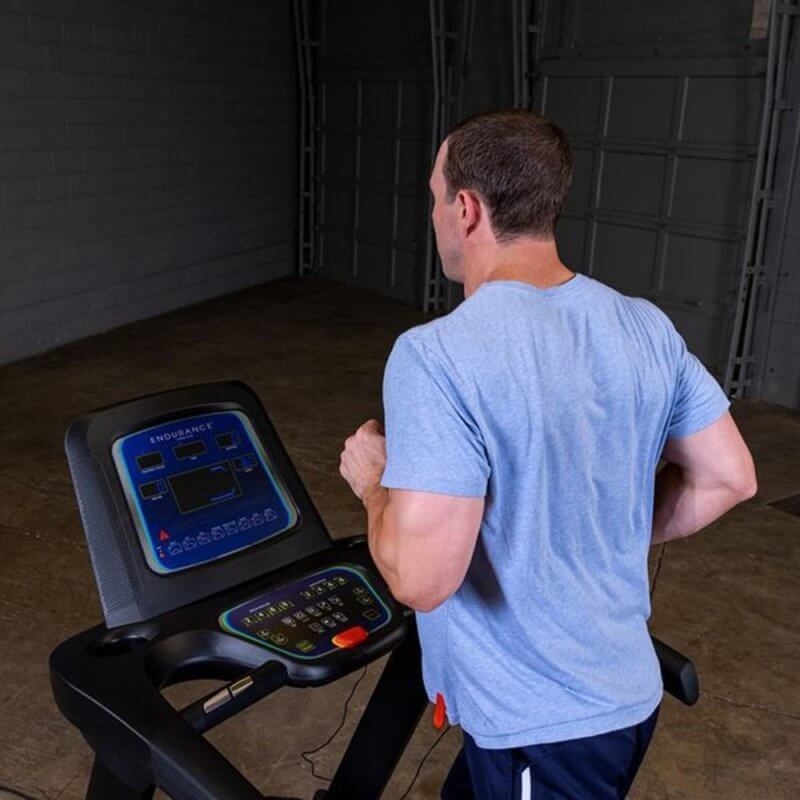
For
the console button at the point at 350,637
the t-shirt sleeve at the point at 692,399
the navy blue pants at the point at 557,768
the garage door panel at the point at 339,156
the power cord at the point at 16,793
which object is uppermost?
the t-shirt sleeve at the point at 692,399

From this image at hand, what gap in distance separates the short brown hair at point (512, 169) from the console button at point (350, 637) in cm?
63

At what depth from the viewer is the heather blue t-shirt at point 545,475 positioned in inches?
44.3

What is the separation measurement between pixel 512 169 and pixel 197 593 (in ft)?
2.56

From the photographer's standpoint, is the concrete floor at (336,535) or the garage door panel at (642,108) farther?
the garage door panel at (642,108)

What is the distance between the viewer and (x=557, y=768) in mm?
1308

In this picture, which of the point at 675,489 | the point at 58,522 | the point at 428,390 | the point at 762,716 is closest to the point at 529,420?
the point at 428,390

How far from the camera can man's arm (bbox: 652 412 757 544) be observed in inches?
55.3

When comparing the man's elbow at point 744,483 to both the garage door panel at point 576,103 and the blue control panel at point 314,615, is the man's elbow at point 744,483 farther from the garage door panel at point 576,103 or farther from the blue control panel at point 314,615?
A: the garage door panel at point 576,103

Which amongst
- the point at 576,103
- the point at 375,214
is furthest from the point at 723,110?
the point at 375,214

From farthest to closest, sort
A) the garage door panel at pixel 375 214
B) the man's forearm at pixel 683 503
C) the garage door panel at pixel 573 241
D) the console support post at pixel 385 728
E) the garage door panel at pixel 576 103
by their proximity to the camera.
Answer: the garage door panel at pixel 375 214 < the garage door panel at pixel 573 241 < the garage door panel at pixel 576 103 < the console support post at pixel 385 728 < the man's forearm at pixel 683 503

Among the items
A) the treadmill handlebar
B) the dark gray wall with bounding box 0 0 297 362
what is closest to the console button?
the treadmill handlebar

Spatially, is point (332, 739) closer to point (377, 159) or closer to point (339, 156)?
point (377, 159)

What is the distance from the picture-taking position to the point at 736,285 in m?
6.05

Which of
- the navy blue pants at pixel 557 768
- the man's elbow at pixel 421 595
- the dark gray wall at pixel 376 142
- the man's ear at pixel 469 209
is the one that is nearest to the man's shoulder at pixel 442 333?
the man's ear at pixel 469 209
